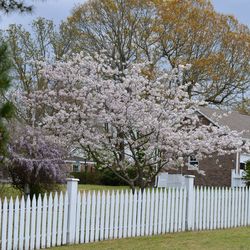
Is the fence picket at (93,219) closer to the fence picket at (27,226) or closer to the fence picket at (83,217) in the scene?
the fence picket at (83,217)

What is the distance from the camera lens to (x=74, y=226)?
34.0 feet

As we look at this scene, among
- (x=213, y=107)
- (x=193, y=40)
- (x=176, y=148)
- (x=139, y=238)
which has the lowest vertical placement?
(x=139, y=238)

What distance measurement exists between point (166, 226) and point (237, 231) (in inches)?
71.0

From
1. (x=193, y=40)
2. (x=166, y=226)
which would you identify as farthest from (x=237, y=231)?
(x=193, y=40)

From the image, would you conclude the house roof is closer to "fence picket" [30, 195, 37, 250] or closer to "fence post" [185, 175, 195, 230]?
"fence post" [185, 175, 195, 230]

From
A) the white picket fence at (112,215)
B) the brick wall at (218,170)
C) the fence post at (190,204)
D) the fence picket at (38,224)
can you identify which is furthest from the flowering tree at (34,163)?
the brick wall at (218,170)

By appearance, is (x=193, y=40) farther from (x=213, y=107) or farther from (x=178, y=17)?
(x=213, y=107)

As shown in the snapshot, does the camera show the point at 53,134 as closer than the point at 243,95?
Yes

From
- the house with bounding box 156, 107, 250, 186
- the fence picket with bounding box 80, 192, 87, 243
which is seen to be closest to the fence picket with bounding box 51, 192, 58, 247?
the fence picket with bounding box 80, 192, 87, 243

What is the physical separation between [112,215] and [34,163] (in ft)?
15.8

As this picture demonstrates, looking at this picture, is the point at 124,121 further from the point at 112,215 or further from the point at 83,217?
the point at 83,217

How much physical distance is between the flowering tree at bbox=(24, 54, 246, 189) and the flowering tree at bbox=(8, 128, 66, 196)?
520 millimetres

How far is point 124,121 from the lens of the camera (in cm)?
1418

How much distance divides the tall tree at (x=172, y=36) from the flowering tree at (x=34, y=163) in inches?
780
